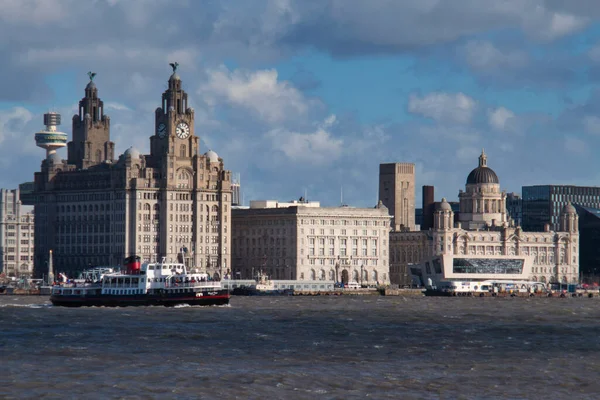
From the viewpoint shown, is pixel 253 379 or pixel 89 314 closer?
pixel 253 379

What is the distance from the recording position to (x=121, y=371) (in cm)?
10419

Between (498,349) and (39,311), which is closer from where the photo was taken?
(498,349)

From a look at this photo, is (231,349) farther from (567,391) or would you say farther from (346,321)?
(346,321)

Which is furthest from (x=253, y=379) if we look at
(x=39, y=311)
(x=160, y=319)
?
(x=39, y=311)

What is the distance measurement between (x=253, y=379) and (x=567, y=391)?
2000 centimetres

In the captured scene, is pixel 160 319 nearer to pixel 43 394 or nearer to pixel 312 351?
pixel 312 351

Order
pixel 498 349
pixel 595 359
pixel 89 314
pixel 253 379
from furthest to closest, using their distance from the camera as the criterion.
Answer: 1. pixel 89 314
2. pixel 498 349
3. pixel 595 359
4. pixel 253 379

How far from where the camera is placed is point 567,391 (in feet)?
317

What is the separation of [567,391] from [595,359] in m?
22.4

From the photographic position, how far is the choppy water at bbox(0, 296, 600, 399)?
3757 inches

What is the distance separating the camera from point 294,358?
115500 millimetres

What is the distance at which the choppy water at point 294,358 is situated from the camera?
95.4 m

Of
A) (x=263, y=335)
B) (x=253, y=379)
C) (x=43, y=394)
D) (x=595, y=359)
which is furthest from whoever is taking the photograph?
(x=263, y=335)

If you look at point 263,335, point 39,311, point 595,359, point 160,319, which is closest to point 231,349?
point 263,335
